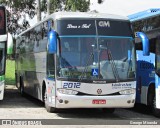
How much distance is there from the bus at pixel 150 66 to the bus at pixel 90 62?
97 cm

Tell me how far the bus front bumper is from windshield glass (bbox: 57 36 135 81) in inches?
21.8

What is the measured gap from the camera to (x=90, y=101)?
12.9m

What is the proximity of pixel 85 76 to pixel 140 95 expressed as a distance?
3286 millimetres

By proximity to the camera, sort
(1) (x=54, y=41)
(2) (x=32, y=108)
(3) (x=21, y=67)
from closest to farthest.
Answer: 1. (1) (x=54, y=41)
2. (2) (x=32, y=108)
3. (3) (x=21, y=67)

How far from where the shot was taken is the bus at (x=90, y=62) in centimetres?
1295

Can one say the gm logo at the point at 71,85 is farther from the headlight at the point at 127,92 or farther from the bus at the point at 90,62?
the headlight at the point at 127,92

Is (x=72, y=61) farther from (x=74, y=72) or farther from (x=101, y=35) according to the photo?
(x=101, y=35)

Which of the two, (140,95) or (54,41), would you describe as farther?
(140,95)

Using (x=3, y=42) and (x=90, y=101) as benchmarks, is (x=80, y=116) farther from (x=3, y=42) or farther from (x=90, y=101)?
(x=3, y=42)

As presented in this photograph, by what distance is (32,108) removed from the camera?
16.5 metres

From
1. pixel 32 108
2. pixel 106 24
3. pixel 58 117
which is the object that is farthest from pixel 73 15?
pixel 32 108

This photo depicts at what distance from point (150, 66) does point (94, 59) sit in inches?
99.0

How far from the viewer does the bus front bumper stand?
12852mm

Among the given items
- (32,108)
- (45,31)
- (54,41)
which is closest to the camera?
(54,41)
